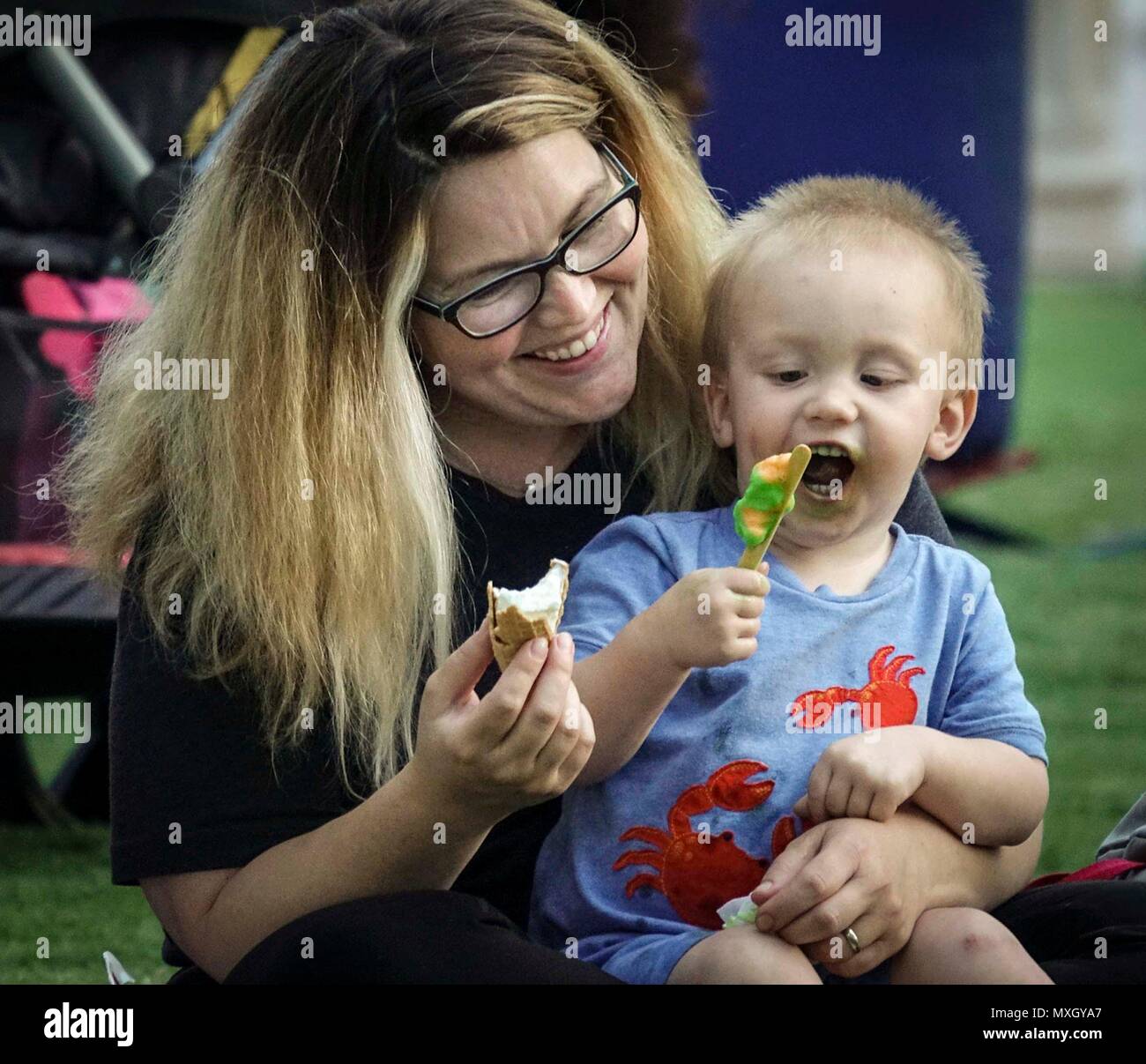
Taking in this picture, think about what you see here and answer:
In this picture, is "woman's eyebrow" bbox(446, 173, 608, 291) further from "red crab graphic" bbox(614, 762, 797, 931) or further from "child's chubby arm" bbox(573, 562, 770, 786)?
"red crab graphic" bbox(614, 762, 797, 931)

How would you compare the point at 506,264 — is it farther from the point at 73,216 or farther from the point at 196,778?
the point at 73,216

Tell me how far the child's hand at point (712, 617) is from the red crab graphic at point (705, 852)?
0.15 meters

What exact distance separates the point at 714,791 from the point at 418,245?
563mm

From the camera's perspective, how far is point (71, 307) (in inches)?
111

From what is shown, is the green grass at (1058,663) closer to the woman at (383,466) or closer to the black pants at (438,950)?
the woman at (383,466)

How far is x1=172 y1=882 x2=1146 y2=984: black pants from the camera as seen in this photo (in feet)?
4.71

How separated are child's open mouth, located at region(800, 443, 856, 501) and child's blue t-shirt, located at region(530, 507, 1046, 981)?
8 cm

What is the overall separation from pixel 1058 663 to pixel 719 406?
2.82 metres

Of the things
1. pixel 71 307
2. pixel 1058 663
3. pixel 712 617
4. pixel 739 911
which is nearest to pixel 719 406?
pixel 712 617

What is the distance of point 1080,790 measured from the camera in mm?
3314

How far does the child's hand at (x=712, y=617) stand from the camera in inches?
56.1

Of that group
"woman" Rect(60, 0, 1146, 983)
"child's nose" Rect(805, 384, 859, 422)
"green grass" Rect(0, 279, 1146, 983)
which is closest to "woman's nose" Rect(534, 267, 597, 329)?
"woman" Rect(60, 0, 1146, 983)

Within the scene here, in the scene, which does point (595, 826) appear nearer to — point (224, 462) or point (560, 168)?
point (224, 462)
